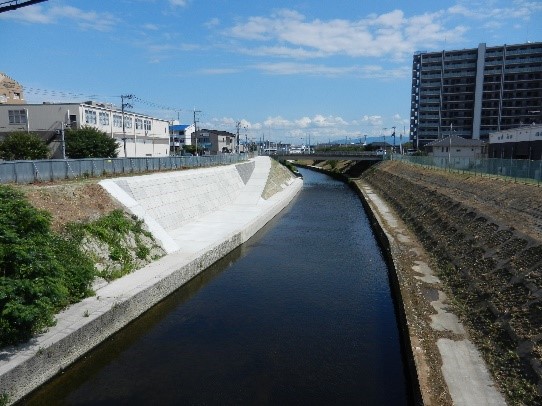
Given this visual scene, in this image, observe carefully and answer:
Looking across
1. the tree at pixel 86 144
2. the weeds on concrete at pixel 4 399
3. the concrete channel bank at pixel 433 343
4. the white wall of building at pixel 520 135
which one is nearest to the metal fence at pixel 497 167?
the concrete channel bank at pixel 433 343

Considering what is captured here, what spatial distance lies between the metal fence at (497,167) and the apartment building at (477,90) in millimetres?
70067

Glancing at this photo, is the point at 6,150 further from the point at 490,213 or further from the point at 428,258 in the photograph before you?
the point at 490,213

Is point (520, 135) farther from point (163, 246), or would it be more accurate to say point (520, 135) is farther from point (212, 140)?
point (212, 140)

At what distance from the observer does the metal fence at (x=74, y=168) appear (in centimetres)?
2092

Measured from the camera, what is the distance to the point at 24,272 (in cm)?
1147

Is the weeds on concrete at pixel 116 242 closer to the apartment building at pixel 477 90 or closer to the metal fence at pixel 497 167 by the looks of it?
the metal fence at pixel 497 167

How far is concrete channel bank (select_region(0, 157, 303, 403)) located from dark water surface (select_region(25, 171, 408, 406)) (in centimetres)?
59

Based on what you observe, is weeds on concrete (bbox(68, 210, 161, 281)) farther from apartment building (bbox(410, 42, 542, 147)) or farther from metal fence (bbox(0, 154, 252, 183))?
apartment building (bbox(410, 42, 542, 147))

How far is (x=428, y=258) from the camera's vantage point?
22.0m

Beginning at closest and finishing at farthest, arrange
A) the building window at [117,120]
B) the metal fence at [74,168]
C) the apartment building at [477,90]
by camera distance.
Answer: the metal fence at [74,168] → the building window at [117,120] → the apartment building at [477,90]

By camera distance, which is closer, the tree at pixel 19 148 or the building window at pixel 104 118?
the tree at pixel 19 148

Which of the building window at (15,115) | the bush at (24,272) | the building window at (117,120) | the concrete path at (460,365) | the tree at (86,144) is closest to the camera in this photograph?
the concrete path at (460,365)

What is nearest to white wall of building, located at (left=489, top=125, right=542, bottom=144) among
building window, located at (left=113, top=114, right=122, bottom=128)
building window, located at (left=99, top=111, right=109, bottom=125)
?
building window, located at (left=113, top=114, right=122, bottom=128)

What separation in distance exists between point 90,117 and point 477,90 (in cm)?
10066
